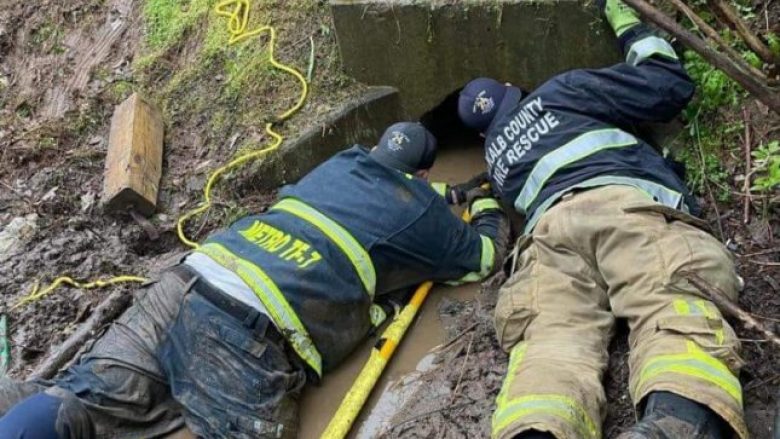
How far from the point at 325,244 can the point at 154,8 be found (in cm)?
322

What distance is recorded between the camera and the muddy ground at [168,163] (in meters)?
3.13

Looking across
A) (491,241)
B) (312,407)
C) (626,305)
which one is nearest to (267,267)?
(312,407)

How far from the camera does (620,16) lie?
3.85 m

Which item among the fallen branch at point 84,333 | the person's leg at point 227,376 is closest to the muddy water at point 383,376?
the person's leg at point 227,376

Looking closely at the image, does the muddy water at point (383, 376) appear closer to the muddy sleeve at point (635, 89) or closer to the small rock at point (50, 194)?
the muddy sleeve at point (635, 89)

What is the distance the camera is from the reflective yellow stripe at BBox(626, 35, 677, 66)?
355 centimetres

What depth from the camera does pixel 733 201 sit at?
3400mm

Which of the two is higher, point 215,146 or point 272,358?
point 215,146

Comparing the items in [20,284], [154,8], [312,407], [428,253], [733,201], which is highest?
[154,8]

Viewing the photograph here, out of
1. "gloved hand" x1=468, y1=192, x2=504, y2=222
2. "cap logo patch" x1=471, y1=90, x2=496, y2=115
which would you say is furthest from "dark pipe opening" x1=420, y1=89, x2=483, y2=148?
"cap logo patch" x1=471, y1=90, x2=496, y2=115

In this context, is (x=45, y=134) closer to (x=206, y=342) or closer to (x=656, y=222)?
(x=206, y=342)

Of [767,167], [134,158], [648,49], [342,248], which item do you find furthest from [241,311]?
[767,167]

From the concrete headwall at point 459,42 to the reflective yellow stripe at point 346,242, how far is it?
1379 mm

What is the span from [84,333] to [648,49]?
293 centimetres
